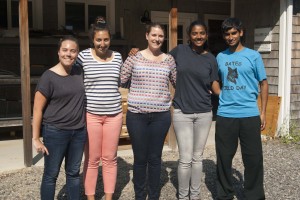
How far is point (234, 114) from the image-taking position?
378 centimetres

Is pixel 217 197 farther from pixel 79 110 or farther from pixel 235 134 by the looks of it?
pixel 79 110

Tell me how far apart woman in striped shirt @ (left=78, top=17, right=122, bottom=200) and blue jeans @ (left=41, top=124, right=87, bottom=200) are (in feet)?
0.53

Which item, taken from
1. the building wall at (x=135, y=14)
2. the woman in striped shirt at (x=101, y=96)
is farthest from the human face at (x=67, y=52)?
the building wall at (x=135, y=14)

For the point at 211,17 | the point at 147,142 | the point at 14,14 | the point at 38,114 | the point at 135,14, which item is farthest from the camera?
the point at 211,17

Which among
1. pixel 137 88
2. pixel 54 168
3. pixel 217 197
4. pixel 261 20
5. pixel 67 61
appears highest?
pixel 261 20

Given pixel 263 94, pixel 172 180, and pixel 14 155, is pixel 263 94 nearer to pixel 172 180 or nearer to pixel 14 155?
pixel 172 180

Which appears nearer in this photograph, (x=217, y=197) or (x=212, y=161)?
(x=217, y=197)

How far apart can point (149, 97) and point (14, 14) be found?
5441mm

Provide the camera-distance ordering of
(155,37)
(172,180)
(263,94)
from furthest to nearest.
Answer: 1. (172,180)
2. (263,94)
3. (155,37)

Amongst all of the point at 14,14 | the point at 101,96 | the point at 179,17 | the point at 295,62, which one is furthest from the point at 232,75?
the point at 179,17

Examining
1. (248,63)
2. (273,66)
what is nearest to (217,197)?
(248,63)

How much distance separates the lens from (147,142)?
371 cm

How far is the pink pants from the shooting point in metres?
3.59

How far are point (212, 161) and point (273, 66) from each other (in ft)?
8.00
